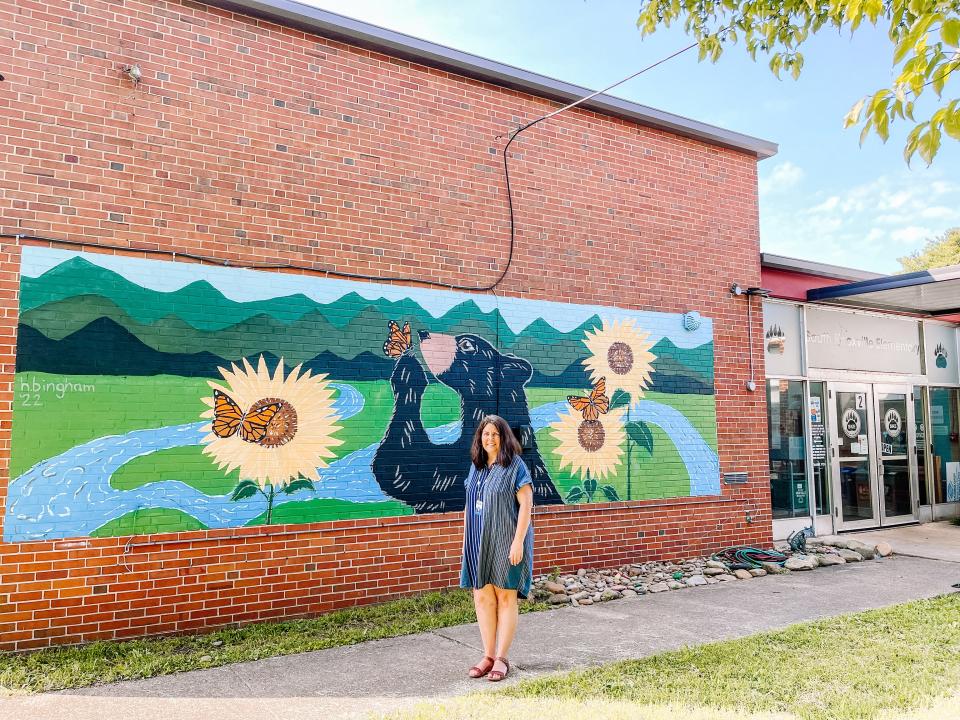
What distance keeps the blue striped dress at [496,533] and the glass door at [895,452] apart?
8.91 meters

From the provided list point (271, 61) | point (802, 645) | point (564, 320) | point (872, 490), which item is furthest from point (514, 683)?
point (872, 490)

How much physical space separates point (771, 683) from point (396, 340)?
420cm

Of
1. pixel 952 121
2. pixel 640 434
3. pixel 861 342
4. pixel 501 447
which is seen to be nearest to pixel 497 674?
pixel 501 447

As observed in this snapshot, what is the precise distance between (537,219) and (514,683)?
4.95 m

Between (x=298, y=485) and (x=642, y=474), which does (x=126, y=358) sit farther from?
(x=642, y=474)

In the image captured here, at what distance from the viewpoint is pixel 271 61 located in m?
6.77

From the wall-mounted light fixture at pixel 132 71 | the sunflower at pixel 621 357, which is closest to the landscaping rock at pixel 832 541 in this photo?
the sunflower at pixel 621 357

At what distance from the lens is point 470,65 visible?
782 cm

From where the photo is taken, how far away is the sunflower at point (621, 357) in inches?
333

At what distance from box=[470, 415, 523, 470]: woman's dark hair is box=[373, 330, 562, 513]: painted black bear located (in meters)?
1.97

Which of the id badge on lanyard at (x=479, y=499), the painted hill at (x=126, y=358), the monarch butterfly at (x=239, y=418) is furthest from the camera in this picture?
the monarch butterfly at (x=239, y=418)

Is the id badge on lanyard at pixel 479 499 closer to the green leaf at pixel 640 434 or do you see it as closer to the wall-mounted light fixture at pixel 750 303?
the green leaf at pixel 640 434

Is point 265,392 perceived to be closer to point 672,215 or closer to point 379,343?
point 379,343

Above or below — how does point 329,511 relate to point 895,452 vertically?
below
